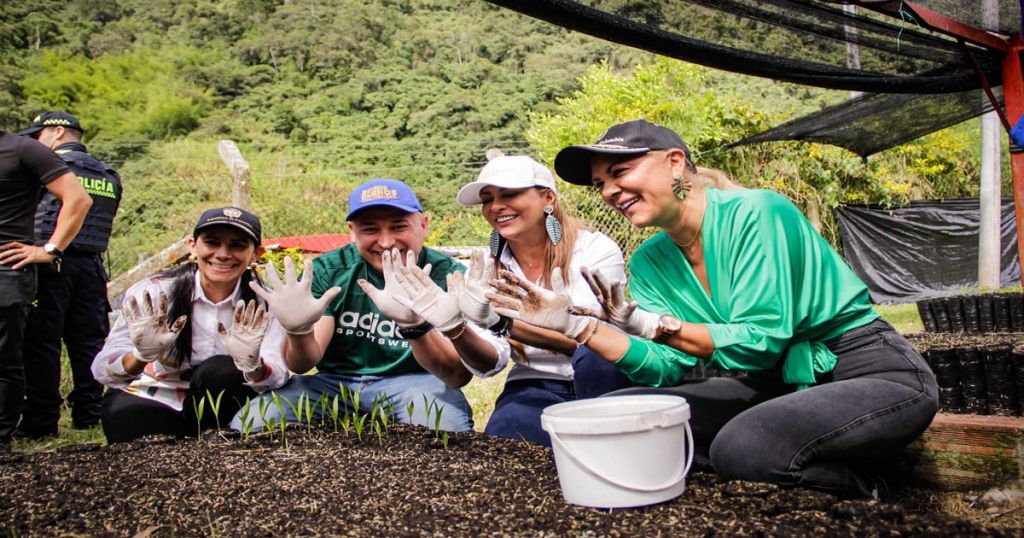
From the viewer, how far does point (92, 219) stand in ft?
14.5

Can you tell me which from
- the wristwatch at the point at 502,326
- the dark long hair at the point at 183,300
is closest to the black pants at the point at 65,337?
the dark long hair at the point at 183,300

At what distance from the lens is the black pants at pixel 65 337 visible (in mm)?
3941

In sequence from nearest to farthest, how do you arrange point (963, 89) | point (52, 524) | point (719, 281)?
1. point (52, 524)
2. point (719, 281)
3. point (963, 89)

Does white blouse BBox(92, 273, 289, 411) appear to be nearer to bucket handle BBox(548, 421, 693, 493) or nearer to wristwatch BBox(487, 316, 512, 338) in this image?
wristwatch BBox(487, 316, 512, 338)

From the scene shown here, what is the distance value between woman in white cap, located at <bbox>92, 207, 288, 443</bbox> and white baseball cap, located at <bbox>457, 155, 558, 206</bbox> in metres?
0.95

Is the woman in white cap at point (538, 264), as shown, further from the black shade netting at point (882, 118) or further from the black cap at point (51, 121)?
the black cap at point (51, 121)

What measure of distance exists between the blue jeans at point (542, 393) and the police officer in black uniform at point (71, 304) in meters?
2.45

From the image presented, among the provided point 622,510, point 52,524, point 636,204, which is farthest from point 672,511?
point 52,524

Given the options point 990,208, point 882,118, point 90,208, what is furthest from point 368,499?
point 990,208

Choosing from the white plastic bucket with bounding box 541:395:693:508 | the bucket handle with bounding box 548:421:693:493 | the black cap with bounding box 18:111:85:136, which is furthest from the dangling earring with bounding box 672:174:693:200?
the black cap with bounding box 18:111:85:136

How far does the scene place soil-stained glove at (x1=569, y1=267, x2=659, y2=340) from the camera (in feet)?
6.25

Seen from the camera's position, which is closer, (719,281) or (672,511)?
(672,511)

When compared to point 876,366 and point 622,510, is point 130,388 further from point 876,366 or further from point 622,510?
point 876,366

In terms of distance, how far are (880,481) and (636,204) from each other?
4.17 ft
